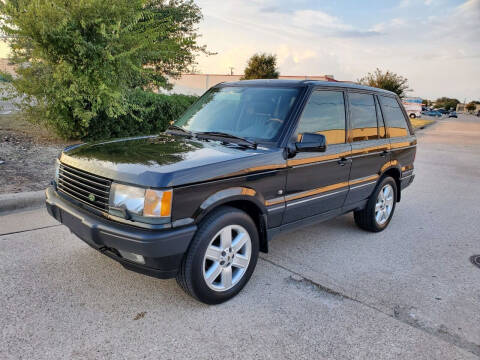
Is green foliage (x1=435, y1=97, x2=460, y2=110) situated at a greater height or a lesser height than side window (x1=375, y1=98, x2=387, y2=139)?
greater

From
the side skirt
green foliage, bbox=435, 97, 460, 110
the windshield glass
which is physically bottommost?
the side skirt

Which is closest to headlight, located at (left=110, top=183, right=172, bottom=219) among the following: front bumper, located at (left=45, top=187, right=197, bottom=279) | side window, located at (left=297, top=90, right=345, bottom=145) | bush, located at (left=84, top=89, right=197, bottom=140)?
front bumper, located at (left=45, top=187, right=197, bottom=279)

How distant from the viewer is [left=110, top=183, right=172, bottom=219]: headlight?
2547 millimetres

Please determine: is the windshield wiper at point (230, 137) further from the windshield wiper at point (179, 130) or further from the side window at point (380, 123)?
the side window at point (380, 123)

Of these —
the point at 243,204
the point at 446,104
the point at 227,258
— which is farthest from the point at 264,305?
the point at 446,104

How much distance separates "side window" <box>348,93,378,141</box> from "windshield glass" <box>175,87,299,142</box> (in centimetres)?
91

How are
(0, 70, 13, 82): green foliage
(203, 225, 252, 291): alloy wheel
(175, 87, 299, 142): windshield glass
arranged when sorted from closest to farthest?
(203, 225, 252, 291): alloy wheel
(175, 87, 299, 142): windshield glass
(0, 70, 13, 82): green foliage

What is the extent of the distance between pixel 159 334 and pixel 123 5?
6.64 metres

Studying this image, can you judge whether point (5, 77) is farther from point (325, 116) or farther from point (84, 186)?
point (325, 116)

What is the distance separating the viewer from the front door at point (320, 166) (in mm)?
3543

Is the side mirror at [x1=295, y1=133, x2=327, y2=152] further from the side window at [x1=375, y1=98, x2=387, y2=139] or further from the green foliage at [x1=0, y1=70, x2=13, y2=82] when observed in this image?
the green foliage at [x1=0, y1=70, x2=13, y2=82]

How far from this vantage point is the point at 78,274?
338 cm

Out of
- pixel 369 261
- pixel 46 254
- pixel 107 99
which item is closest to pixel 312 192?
pixel 369 261

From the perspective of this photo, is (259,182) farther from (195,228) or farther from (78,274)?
(78,274)
